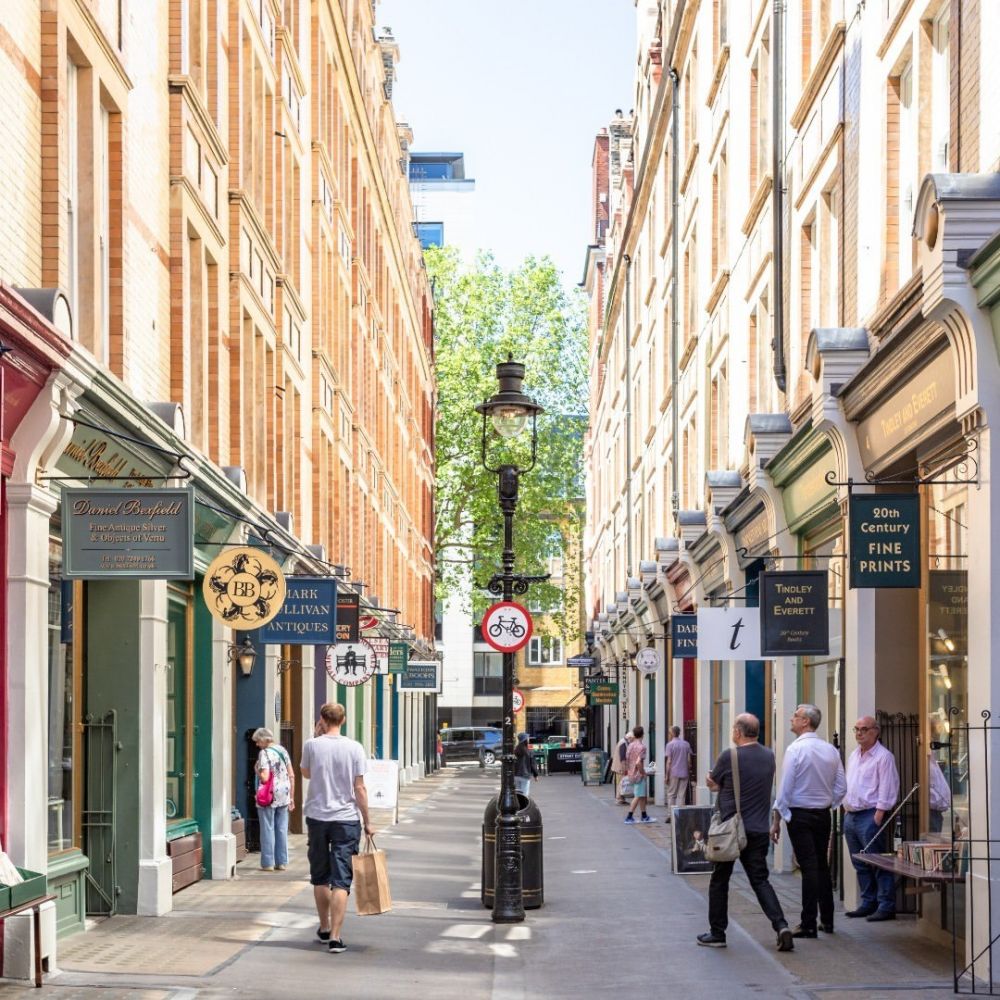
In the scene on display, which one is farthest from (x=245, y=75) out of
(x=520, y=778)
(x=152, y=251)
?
(x=520, y=778)

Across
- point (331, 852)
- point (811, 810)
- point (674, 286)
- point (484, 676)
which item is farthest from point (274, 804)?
point (484, 676)

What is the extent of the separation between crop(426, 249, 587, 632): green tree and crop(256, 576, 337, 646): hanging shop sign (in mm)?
46016

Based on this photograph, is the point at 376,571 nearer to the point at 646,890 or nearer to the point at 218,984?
the point at 646,890

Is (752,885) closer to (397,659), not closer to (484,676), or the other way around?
(397,659)

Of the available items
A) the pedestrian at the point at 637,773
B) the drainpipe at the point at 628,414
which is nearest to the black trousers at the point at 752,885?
the pedestrian at the point at 637,773

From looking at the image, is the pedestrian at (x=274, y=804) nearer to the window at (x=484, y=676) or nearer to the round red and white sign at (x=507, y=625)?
the round red and white sign at (x=507, y=625)

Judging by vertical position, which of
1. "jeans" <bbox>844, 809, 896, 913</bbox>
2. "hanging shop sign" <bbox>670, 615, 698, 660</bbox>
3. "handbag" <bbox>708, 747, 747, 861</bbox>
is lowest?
"jeans" <bbox>844, 809, 896, 913</bbox>

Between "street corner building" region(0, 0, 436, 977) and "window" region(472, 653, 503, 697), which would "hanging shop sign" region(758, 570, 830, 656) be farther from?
"window" region(472, 653, 503, 697)

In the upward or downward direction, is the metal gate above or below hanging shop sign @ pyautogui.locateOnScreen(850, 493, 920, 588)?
below

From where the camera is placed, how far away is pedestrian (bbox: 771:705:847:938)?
44.8ft

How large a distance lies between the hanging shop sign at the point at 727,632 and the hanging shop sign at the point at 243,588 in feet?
17.1

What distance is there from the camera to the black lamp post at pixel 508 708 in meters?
15.5

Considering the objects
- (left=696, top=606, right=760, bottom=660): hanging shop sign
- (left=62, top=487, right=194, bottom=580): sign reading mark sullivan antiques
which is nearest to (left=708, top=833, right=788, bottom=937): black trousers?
(left=62, top=487, right=194, bottom=580): sign reading mark sullivan antiques

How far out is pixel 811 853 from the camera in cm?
1359
